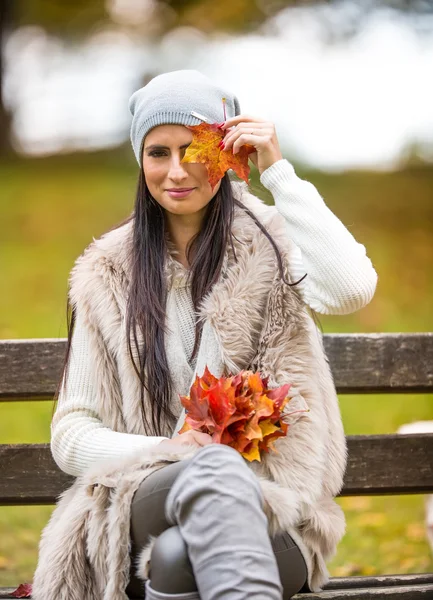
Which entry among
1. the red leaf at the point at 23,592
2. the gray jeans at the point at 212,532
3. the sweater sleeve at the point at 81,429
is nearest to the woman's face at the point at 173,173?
the sweater sleeve at the point at 81,429

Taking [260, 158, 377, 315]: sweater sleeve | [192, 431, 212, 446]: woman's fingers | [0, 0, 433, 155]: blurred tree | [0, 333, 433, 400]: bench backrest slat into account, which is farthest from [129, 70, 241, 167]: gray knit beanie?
[0, 0, 433, 155]: blurred tree

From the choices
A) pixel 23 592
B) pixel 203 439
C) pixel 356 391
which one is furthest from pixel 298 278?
pixel 23 592

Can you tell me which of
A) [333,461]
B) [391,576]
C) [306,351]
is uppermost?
[306,351]

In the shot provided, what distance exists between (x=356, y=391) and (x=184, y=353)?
2.46ft

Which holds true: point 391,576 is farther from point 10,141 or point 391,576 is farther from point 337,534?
point 10,141

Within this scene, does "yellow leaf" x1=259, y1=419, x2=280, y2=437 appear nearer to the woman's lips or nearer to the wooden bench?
the woman's lips

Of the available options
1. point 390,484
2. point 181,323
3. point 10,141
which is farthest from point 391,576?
point 10,141

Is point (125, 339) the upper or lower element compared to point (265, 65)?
lower

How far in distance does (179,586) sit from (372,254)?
5.23 m

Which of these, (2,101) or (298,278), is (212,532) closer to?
(298,278)

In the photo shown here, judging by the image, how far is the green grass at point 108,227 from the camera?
538cm

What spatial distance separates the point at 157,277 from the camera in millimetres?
2430

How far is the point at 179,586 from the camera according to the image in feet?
5.65

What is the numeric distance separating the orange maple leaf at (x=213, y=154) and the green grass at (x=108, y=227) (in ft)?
9.54
